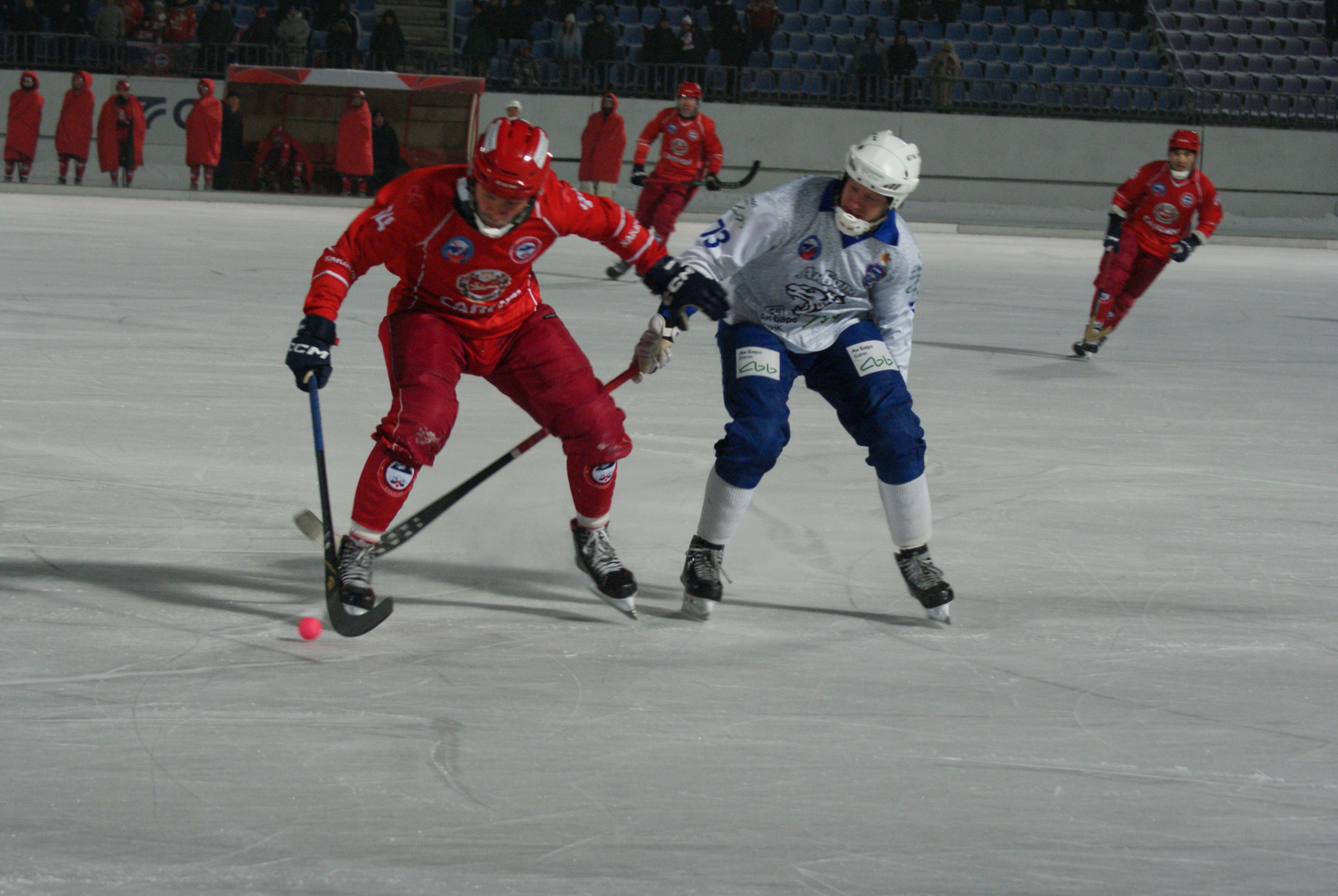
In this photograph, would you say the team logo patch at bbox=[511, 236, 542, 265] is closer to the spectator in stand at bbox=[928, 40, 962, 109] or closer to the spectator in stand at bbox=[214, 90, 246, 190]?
the spectator in stand at bbox=[214, 90, 246, 190]

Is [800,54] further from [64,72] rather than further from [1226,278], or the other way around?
[64,72]

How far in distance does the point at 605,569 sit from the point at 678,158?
29.7 feet

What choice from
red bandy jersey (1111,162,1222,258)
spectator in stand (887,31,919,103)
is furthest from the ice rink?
spectator in stand (887,31,919,103)

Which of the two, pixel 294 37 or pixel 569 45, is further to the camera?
pixel 569 45

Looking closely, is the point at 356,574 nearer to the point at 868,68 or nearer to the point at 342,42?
the point at 342,42

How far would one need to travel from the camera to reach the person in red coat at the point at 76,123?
1803 centimetres

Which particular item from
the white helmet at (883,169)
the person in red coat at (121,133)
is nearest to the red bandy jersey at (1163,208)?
the white helmet at (883,169)

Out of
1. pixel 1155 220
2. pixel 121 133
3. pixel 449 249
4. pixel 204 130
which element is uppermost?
pixel 449 249

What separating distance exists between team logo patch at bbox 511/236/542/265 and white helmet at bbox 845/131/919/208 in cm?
83

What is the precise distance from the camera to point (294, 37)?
19.1 meters

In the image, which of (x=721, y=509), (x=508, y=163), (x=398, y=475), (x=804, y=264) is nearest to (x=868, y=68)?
(x=804, y=264)

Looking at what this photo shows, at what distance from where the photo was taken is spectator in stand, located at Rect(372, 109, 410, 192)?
1883 centimetres

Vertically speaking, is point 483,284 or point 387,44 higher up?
point 483,284

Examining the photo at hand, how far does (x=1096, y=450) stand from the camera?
5863 mm
